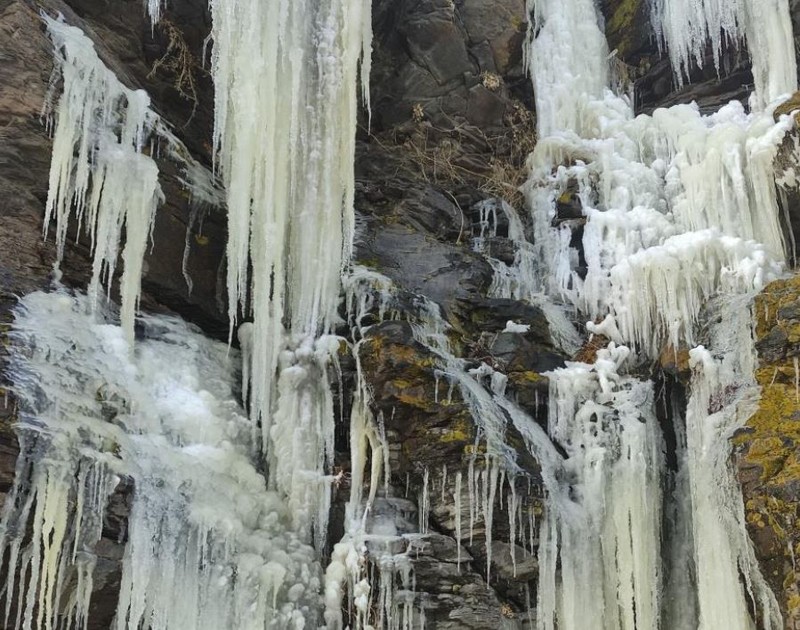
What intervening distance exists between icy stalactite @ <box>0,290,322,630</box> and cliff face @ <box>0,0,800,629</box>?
0.55 ft

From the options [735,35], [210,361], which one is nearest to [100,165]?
[210,361]

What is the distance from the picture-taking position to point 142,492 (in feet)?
17.6

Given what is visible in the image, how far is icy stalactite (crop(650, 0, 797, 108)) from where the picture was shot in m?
9.93

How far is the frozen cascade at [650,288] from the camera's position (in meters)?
5.92

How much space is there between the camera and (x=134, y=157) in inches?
282

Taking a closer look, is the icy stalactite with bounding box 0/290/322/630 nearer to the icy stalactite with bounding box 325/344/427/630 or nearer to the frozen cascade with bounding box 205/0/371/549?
the icy stalactite with bounding box 325/344/427/630

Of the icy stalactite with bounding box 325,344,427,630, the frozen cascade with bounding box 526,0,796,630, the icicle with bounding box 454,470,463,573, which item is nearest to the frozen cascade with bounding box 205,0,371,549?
the icy stalactite with bounding box 325,344,427,630

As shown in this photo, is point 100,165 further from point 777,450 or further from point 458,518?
point 777,450

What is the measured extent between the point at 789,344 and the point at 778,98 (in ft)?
13.6

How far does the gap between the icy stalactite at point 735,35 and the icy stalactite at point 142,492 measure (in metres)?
7.20

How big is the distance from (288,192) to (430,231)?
6.88ft

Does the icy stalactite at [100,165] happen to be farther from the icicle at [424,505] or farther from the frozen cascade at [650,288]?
the frozen cascade at [650,288]

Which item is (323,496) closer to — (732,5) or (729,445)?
(729,445)

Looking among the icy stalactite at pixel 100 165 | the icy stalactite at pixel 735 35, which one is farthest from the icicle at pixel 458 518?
the icy stalactite at pixel 735 35
